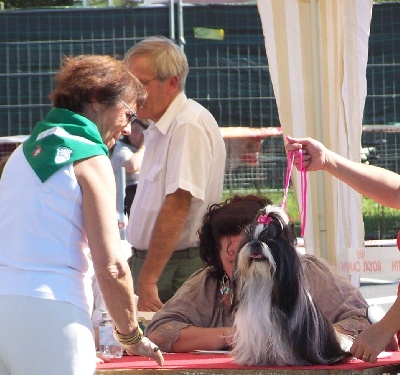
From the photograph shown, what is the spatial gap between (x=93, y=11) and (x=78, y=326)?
22.5 feet

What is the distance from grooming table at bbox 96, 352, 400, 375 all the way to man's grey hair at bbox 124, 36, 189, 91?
68.5 inches

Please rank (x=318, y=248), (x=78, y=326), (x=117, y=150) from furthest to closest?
1. (x=117, y=150)
2. (x=318, y=248)
3. (x=78, y=326)

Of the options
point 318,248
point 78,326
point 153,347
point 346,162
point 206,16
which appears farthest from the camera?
point 206,16

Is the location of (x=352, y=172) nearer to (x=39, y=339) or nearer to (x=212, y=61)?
(x=39, y=339)

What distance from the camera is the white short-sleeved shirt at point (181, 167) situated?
15.5 ft

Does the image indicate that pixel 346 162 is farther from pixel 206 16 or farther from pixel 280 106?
pixel 206 16

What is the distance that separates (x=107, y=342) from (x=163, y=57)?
5.48 ft

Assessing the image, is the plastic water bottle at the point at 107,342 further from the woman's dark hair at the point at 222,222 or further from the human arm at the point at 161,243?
the human arm at the point at 161,243

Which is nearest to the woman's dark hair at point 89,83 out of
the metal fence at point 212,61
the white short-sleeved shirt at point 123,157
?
the white short-sleeved shirt at point 123,157

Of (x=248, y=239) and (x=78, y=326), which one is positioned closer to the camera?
(x=78, y=326)

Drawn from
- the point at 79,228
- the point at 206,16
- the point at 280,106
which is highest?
the point at 206,16

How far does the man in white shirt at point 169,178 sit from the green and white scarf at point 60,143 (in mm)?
1789

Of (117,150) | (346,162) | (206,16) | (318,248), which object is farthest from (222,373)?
(206,16)

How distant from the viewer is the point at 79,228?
283 centimetres
